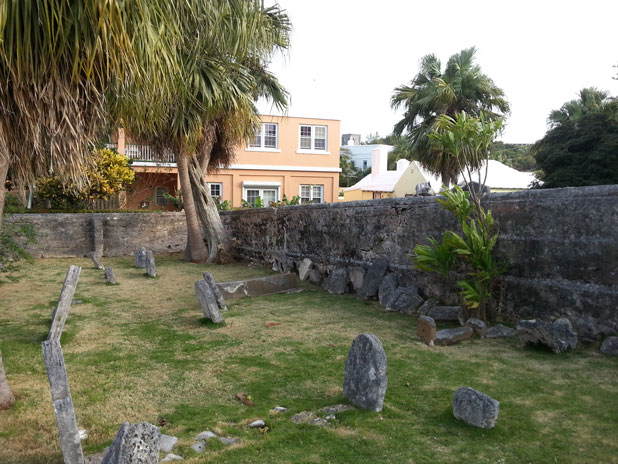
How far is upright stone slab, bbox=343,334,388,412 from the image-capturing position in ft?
13.6

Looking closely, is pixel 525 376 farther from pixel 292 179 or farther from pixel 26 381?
pixel 292 179

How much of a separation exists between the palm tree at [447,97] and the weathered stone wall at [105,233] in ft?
37.4

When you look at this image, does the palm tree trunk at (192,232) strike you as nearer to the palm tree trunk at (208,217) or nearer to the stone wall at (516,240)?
the palm tree trunk at (208,217)

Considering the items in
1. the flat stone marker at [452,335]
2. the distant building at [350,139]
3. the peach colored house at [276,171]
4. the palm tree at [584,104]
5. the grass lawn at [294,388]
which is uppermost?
the distant building at [350,139]

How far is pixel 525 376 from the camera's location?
4957 mm

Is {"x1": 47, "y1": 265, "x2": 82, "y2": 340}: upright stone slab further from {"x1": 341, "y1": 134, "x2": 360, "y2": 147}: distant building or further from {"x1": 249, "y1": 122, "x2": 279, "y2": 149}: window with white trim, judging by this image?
{"x1": 341, "y1": 134, "x2": 360, "y2": 147}: distant building

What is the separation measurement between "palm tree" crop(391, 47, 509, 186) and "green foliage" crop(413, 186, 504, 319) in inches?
604

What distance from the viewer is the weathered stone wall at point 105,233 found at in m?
17.5

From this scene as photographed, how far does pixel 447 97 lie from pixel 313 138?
8050 mm

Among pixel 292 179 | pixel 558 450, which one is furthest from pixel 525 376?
pixel 292 179

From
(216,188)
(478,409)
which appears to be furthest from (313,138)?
(478,409)

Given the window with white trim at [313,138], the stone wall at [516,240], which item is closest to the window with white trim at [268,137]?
the window with white trim at [313,138]

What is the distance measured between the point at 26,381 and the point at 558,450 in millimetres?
4735

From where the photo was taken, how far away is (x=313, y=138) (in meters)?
27.3
